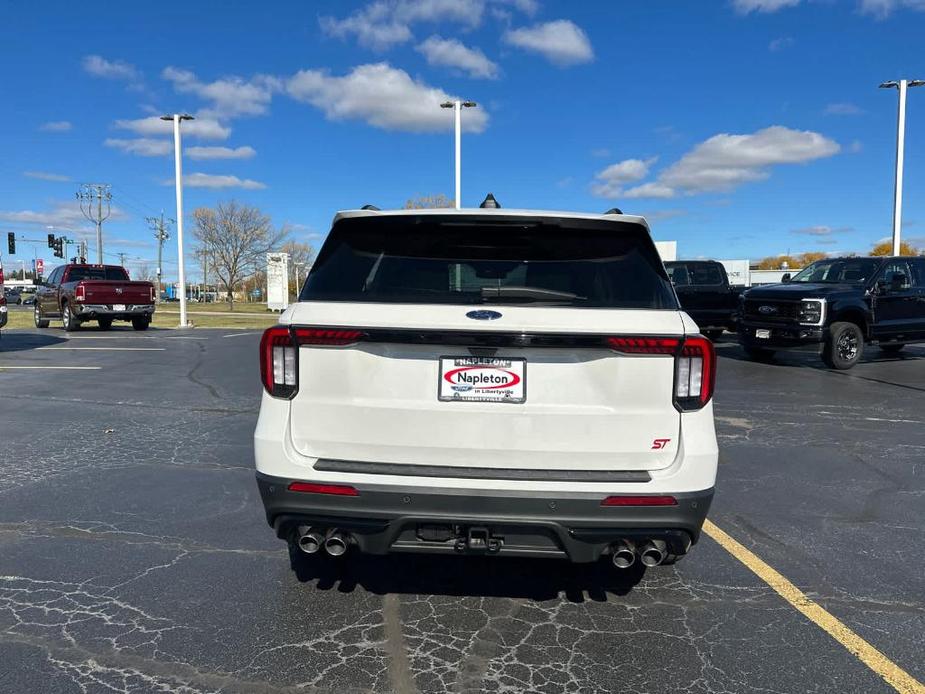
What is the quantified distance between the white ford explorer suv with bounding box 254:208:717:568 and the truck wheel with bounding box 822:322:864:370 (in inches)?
432

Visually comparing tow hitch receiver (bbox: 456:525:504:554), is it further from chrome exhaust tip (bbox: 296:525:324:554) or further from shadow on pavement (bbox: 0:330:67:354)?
shadow on pavement (bbox: 0:330:67:354)

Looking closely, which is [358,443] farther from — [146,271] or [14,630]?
[146,271]

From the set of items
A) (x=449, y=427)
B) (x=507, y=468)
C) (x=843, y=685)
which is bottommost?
(x=843, y=685)

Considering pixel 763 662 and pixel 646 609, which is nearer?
pixel 763 662

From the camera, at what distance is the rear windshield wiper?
9.39 feet

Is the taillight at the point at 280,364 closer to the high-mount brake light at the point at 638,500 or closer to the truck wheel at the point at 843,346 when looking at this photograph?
the high-mount brake light at the point at 638,500

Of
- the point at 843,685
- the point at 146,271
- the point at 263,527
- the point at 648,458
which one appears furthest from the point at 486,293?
the point at 146,271

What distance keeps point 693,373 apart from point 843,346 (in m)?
11.4

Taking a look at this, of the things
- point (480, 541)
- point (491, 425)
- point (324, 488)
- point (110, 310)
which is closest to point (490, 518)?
point (480, 541)

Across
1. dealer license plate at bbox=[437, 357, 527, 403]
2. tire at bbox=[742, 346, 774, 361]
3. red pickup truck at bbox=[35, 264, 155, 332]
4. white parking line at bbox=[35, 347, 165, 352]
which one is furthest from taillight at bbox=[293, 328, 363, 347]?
red pickup truck at bbox=[35, 264, 155, 332]

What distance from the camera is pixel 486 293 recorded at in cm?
287

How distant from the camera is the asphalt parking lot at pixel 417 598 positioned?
9.14 feet

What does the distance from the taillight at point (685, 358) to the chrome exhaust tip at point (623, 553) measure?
2.01 feet

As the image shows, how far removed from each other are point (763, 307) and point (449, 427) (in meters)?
11.9
